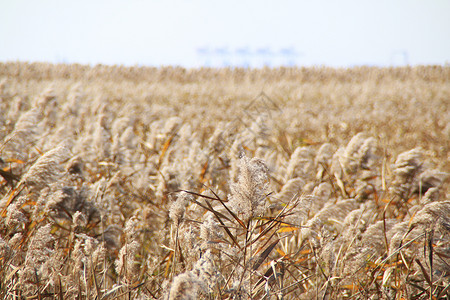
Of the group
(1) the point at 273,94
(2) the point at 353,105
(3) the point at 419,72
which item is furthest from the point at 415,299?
(3) the point at 419,72

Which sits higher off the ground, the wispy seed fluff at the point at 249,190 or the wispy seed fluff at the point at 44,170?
the wispy seed fluff at the point at 249,190

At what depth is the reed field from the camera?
127cm

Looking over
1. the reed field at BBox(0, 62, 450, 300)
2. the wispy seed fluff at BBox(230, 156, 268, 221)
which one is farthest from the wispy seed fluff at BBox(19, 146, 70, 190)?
the wispy seed fluff at BBox(230, 156, 268, 221)

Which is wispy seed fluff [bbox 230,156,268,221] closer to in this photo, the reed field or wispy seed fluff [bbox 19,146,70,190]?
the reed field

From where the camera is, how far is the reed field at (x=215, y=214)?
127cm

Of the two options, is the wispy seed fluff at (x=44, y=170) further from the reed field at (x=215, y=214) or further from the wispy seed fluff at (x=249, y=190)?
the wispy seed fluff at (x=249, y=190)

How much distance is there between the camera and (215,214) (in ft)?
4.08

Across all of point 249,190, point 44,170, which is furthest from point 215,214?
point 44,170

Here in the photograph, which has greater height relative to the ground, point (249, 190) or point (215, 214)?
point (249, 190)

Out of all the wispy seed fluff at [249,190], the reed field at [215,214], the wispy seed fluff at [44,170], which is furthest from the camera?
the wispy seed fluff at [44,170]

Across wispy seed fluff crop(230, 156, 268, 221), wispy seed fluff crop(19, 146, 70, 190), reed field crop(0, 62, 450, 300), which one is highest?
wispy seed fluff crop(230, 156, 268, 221)

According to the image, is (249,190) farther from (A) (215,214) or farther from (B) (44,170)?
(B) (44,170)

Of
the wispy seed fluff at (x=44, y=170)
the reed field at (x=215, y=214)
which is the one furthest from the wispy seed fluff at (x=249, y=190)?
the wispy seed fluff at (x=44, y=170)

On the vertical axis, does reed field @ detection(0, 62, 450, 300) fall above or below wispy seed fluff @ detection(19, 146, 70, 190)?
below
